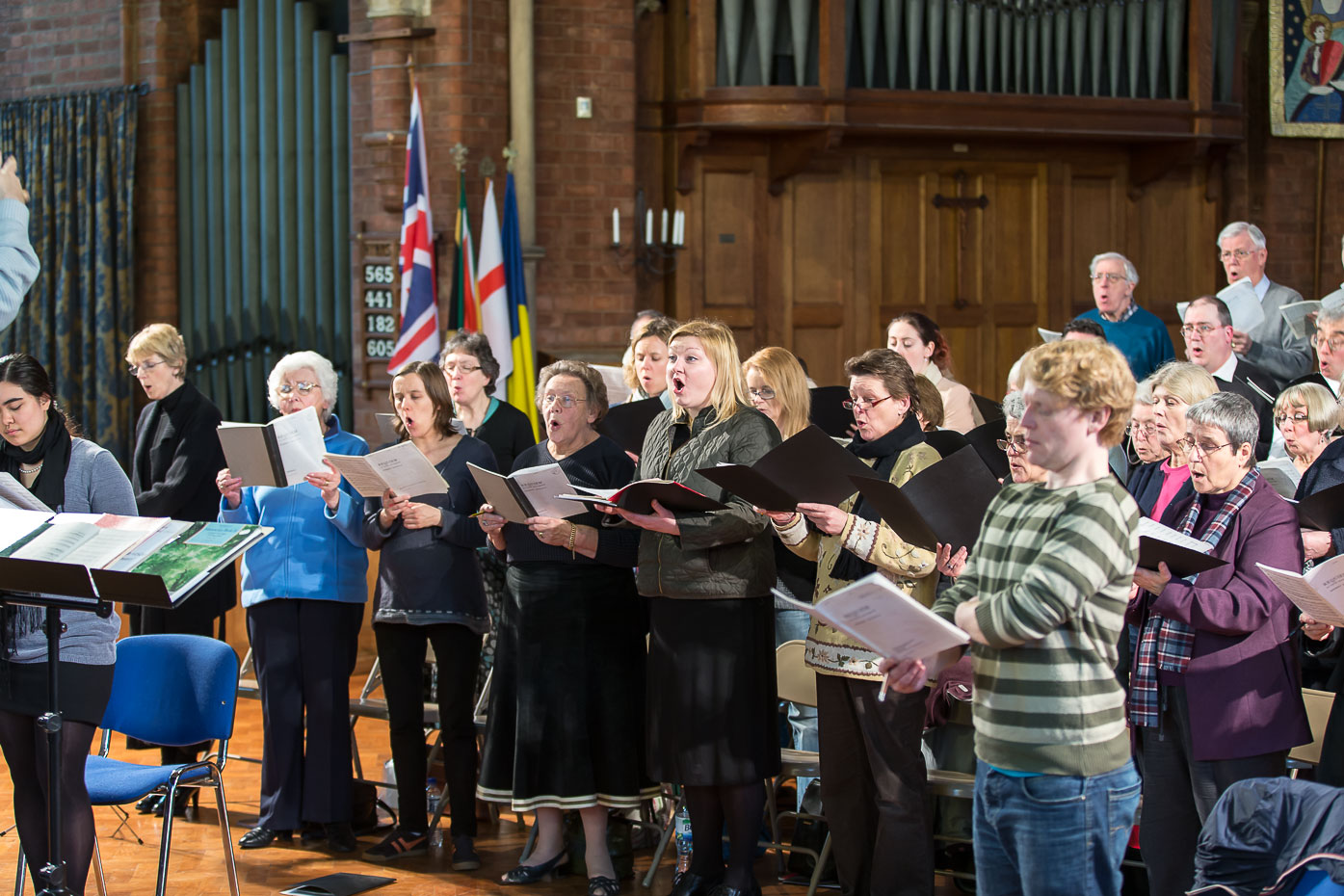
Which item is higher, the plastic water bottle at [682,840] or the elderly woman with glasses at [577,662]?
the elderly woman with glasses at [577,662]

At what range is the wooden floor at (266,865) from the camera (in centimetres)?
468

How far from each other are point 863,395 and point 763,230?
4.89 metres

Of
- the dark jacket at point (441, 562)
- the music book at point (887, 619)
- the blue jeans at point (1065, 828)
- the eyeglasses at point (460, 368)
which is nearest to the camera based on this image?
the music book at point (887, 619)

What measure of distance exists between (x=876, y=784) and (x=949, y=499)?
2.84ft

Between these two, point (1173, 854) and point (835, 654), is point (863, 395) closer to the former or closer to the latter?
point (835, 654)

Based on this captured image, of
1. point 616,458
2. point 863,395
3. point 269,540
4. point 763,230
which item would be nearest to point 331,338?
point 763,230

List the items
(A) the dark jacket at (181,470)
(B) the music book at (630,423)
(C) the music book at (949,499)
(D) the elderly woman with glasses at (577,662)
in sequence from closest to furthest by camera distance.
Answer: (C) the music book at (949,499) → (D) the elderly woman with glasses at (577,662) → (B) the music book at (630,423) → (A) the dark jacket at (181,470)

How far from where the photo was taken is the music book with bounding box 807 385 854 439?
17.9 feet

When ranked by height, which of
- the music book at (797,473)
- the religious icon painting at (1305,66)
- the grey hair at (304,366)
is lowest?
the music book at (797,473)

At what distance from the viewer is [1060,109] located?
28.3ft

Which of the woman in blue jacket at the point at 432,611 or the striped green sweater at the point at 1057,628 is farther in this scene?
the woman in blue jacket at the point at 432,611

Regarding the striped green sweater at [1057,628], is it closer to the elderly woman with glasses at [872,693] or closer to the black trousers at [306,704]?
the elderly woman with glasses at [872,693]

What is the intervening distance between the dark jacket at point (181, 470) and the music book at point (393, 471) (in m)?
1.32

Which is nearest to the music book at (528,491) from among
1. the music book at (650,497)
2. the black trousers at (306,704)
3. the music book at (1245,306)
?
the music book at (650,497)
